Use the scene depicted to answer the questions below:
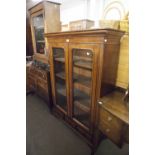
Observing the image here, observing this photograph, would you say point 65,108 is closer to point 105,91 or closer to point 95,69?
point 105,91

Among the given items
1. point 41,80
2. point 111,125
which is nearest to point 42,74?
point 41,80

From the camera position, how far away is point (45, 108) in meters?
2.63

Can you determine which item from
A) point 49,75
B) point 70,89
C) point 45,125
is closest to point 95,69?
point 70,89

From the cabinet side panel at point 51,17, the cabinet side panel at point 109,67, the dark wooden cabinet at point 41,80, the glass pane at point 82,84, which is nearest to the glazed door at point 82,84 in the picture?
the glass pane at point 82,84

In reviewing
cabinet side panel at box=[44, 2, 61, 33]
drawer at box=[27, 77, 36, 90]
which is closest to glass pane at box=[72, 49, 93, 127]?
cabinet side panel at box=[44, 2, 61, 33]

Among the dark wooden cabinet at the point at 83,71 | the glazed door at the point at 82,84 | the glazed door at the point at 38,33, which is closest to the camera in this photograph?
the dark wooden cabinet at the point at 83,71

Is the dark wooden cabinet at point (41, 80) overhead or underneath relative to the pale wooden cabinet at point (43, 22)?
underneath

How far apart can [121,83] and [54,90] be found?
1.18 m

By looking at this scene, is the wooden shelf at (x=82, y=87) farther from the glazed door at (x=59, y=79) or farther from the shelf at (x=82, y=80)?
the glazed door at (x=59, y=79)

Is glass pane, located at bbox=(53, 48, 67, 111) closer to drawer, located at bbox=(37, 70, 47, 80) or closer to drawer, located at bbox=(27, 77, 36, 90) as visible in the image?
drawer, located at bbox=(37, 70, 47, 80)

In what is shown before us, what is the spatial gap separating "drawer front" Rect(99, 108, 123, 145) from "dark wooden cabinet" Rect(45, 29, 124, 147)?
0.14 m

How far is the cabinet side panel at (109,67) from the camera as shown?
123cm
